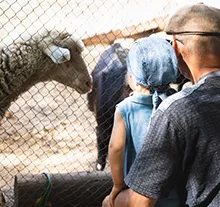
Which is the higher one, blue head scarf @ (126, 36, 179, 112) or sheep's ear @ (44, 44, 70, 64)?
blue head scarf @ (126, 36, 179, 112)

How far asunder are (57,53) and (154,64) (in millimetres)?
2469

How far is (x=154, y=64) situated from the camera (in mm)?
2676

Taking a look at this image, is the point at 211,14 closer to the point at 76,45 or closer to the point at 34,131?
the point at 76,45

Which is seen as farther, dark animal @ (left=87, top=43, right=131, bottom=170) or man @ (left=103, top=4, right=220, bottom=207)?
dark animal @ (left=87, top=43, right=131, bottom=170)

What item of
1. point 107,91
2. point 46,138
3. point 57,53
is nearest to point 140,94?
point 57,53

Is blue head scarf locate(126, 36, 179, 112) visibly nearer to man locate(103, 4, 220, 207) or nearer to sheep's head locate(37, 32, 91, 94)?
man locate(103, 4, 220, 207)

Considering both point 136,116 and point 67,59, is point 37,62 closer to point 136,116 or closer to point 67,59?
point 67,59

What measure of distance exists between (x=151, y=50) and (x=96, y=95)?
10.4ft

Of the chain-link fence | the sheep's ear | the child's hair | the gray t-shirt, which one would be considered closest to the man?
the gray t-shirt

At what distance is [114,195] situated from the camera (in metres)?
2.81

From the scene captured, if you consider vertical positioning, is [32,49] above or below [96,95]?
above

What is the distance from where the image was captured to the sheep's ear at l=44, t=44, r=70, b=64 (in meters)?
5.00

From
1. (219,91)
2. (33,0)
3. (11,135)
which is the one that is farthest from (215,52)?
(33,0)

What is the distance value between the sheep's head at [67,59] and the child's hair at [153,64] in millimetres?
2375
